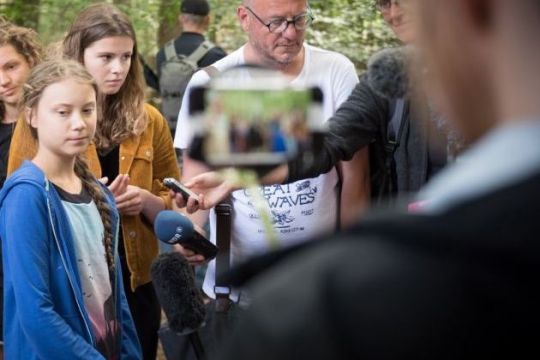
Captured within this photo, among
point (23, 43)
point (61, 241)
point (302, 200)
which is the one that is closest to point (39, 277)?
point (61, 241)

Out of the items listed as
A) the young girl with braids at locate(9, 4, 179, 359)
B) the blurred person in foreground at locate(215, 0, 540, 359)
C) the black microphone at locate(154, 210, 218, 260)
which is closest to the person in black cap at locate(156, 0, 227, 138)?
the young girl with braids at locate(9, 4, 179, 359)

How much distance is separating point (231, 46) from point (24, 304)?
7136 millimetres

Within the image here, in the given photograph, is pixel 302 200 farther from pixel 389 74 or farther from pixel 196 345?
pixel 389 74

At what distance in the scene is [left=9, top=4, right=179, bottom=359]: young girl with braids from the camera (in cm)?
461

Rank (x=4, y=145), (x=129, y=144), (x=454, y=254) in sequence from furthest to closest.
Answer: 1. (x=4, y=145)
2. (x=129, y=144)
3. (x=454, y=254)

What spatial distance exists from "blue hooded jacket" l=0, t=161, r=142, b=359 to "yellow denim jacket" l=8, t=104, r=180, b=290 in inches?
33.3

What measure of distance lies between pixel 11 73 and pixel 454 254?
4.44m

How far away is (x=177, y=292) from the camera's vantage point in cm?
379

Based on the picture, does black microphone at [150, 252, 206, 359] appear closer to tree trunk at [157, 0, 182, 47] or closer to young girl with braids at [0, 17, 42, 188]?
young girl with braids at [0, 17, 42, 188]

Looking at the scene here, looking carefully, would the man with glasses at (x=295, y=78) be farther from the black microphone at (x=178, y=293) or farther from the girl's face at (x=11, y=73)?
the girl's face at (x=11, y=73)

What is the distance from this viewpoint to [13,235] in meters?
3.64

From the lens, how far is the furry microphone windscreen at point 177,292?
3794 millimetres

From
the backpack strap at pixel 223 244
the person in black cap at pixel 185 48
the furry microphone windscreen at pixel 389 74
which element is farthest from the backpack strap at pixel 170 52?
the furry microphone windscreen at pixel 389 74

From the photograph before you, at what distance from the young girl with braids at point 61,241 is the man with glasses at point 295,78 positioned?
1.30ft
